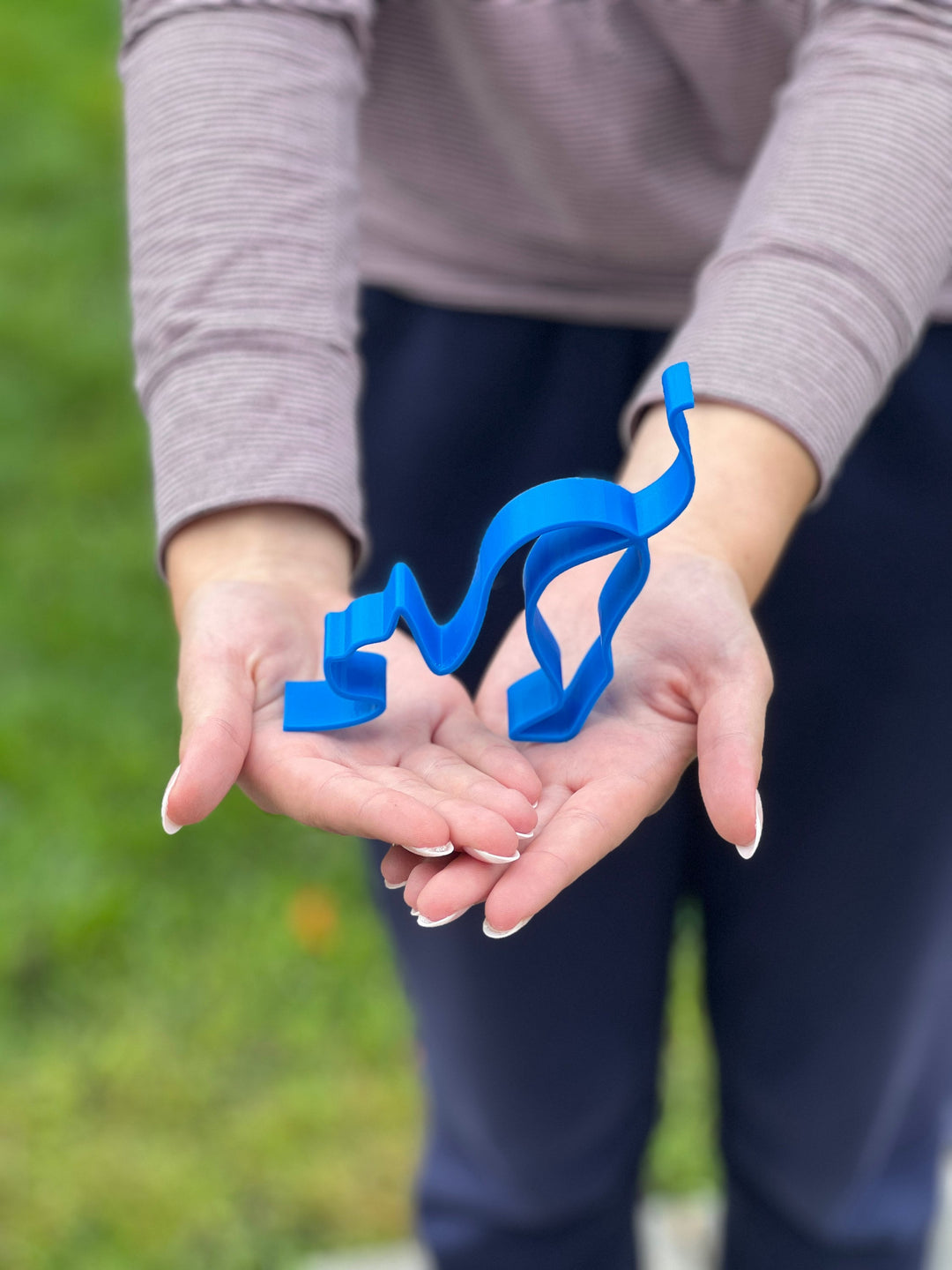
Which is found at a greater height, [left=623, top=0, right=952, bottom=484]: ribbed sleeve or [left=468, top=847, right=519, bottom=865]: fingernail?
[left=623, top=0, right=952, bottom=484]: ribbed sleeve

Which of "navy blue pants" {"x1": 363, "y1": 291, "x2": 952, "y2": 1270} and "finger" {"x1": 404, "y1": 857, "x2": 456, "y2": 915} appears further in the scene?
"navy blue pants" {"x1": 363, "y1": 291, "x2": 952, "y2": 1270}

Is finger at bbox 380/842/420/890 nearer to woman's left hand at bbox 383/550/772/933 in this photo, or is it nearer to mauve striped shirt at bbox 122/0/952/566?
woman's left hand at bbox 383/550/772/933

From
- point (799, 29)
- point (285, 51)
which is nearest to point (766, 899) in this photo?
point (799, 29)

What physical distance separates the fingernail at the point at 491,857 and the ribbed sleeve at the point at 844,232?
457 mm

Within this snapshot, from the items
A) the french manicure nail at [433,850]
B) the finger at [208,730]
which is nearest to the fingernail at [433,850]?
the french manicure nail at [433,850]

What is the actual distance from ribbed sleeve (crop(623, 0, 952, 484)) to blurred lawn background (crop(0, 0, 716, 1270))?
1388mm

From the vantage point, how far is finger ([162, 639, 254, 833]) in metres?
1.02

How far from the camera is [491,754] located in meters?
1.11

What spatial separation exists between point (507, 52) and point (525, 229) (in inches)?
7.0

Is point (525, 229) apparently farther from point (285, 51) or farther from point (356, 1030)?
point (356, 1030)

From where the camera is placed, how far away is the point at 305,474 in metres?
1.18

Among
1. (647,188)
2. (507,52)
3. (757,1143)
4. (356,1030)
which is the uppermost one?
(507,52)

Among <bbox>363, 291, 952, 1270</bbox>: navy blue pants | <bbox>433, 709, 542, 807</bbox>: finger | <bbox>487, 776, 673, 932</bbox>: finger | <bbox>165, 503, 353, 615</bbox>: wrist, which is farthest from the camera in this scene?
<bbox>363, 291, 952, 1270</bbox>: navy blue pants

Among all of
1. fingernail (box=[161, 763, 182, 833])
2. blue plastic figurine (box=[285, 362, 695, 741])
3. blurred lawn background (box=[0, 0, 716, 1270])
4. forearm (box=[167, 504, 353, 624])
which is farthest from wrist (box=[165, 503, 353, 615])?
blurred lawn background (box=[0, 0, 716, 1270])
